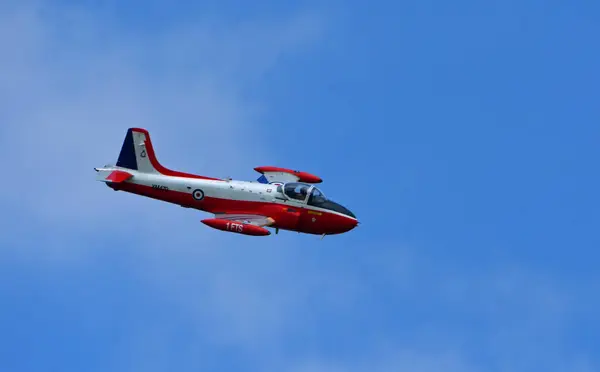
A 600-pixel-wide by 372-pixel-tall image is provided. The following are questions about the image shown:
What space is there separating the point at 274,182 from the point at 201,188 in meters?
7.26

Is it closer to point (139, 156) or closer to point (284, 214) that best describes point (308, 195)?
point (284, 214)

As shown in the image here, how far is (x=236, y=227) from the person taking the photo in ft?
256

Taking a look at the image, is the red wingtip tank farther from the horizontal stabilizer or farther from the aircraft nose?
the horizontal stabilizer

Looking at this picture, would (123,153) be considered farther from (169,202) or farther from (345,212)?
(345,212)

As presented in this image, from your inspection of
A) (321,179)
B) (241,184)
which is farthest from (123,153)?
(321,179)

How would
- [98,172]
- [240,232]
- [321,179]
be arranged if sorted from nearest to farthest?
1. [240,232]
2. [98,172]
3. [321,179]

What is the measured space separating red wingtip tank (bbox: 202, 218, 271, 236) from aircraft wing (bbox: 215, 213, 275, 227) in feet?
4.99

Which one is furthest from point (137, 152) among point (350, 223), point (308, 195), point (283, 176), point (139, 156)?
point (350, 223)

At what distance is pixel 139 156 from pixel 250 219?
1012 cm

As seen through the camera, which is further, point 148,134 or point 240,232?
point 148,134

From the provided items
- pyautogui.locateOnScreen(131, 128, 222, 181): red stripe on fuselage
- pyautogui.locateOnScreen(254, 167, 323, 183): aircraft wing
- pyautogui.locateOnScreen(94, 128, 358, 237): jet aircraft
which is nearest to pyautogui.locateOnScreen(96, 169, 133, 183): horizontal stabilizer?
pyautogui.locateOnScreen(94, 128, 358, 237): jet aircraft

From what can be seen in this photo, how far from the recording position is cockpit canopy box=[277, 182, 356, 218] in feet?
267

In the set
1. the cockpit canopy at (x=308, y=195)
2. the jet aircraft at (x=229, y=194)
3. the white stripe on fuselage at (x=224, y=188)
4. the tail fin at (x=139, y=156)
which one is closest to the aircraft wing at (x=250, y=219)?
the jet aircraft at (x=229, y=194)

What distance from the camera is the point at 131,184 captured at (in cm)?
8338
